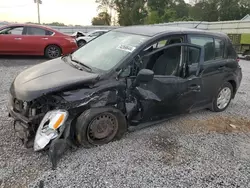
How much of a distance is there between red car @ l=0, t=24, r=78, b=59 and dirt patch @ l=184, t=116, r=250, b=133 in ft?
23.5

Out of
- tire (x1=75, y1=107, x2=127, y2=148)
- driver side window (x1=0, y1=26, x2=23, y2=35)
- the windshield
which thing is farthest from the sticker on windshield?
driver side window (x1=0, y1=26, x2=23, y2=35)

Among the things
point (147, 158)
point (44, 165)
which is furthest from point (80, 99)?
point (147, 158)

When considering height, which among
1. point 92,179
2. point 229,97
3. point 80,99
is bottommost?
point 92,179

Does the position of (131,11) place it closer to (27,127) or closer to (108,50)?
(108,50)

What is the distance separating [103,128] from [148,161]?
724 millimetres

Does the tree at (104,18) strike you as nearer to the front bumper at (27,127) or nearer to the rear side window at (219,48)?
the rear side window at (219,48)

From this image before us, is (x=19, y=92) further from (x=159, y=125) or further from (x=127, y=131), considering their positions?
(x=159, y=125)

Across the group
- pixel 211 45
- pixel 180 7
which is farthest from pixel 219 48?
pixel 180 7

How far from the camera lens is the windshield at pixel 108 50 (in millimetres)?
3274

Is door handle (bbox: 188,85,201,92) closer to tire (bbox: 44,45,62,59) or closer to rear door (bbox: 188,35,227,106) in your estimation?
rear door (bbox: 188,35,227,106)

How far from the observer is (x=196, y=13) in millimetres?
44781

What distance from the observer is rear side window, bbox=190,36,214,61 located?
3841 millimetres

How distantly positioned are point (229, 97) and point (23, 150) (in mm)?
3893

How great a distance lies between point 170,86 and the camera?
3.51 metres
